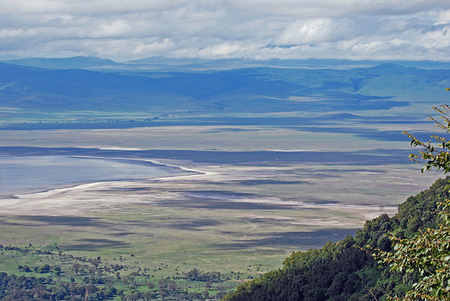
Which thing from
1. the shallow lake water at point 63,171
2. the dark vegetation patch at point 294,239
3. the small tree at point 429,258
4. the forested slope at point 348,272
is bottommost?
the dark vegetation patch at point 294,239

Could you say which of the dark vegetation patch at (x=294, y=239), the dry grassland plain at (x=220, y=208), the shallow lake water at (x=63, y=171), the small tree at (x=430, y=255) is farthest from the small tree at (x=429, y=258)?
the shallow lake water at (x=63, y=171)

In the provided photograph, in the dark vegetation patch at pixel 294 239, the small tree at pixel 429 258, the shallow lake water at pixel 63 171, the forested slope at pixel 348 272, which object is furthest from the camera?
the shallow lake water at pixel 63 171

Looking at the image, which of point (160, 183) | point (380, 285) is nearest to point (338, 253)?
point (380, 285)

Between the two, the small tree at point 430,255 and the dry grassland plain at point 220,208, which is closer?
the small tree at point 430,255

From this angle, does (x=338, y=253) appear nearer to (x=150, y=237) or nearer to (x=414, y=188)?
(x=150, y=237)

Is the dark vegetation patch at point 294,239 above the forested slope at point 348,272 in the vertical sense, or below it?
below

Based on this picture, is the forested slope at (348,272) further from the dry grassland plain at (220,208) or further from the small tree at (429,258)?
the small tree at (429,258)
